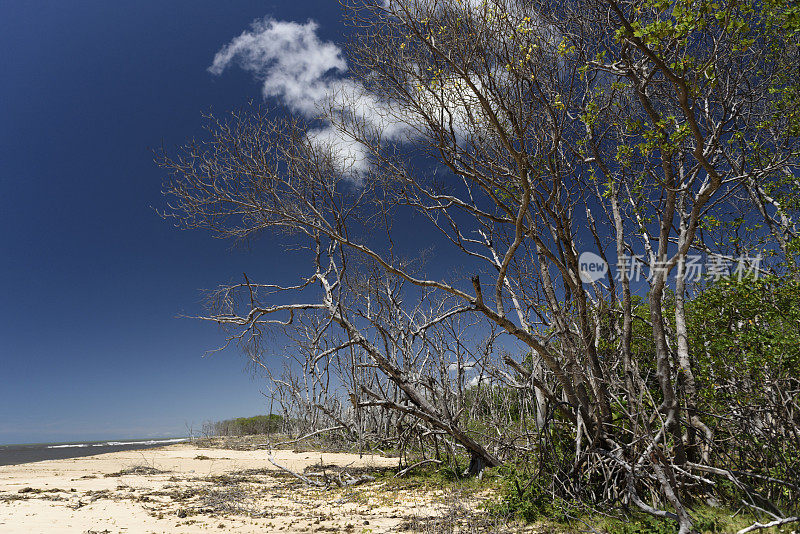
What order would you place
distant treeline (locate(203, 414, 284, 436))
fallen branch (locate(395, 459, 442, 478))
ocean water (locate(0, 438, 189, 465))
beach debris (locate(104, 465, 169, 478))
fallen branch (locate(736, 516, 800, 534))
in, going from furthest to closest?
1. distant treeline (locate(203, 414, 284, 436))
2. ocean water (locate(0, 438, 189, 465))
3. beach debris (locate(104, 465, 169, 478))
4. fallen branch (locate(395, 459, 442, 478))
5. fallen branch (locate(736, 516, 800, 534))

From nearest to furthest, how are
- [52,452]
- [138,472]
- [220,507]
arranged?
[220,507] → [138,472] → [52,452]

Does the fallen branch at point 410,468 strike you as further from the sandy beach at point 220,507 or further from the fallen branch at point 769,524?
the fallen branch at point 769,524

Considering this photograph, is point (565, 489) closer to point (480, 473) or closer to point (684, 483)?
point (684, 483)

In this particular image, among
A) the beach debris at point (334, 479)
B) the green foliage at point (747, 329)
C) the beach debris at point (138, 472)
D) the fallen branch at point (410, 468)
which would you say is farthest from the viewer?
the beach debris at point (138, 472)

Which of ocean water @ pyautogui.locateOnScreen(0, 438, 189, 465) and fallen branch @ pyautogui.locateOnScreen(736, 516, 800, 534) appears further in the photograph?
ocean water @ pyautogui.locateOnScreen(0, 438, 189, 465)

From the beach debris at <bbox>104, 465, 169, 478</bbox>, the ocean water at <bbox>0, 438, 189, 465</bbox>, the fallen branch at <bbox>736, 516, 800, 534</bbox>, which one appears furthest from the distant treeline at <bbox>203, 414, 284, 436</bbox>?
the fallen branch at <bbox>736, 516, 800, 534</bbox>

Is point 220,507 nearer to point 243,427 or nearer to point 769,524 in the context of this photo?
point 769,524

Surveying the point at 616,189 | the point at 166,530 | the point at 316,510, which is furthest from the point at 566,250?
the point at 166,530

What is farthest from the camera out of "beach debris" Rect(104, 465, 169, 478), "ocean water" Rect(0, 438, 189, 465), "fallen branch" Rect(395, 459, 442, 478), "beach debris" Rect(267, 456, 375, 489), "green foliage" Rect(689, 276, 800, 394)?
"ocean water" Rect(0, 438, 189, 465)

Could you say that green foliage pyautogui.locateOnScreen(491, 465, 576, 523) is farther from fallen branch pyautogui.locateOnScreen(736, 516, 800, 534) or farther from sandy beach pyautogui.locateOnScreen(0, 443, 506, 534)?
fallen branch pyautogui.locateOnScreen(736, 516, 800, 534)

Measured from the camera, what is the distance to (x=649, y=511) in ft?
16.9

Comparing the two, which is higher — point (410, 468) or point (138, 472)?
point (410, 468)

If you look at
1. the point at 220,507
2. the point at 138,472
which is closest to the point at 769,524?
the point at 220,507

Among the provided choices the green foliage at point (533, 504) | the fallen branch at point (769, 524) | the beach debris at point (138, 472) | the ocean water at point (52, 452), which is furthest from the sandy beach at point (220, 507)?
the ocean water at point (52, 452)
